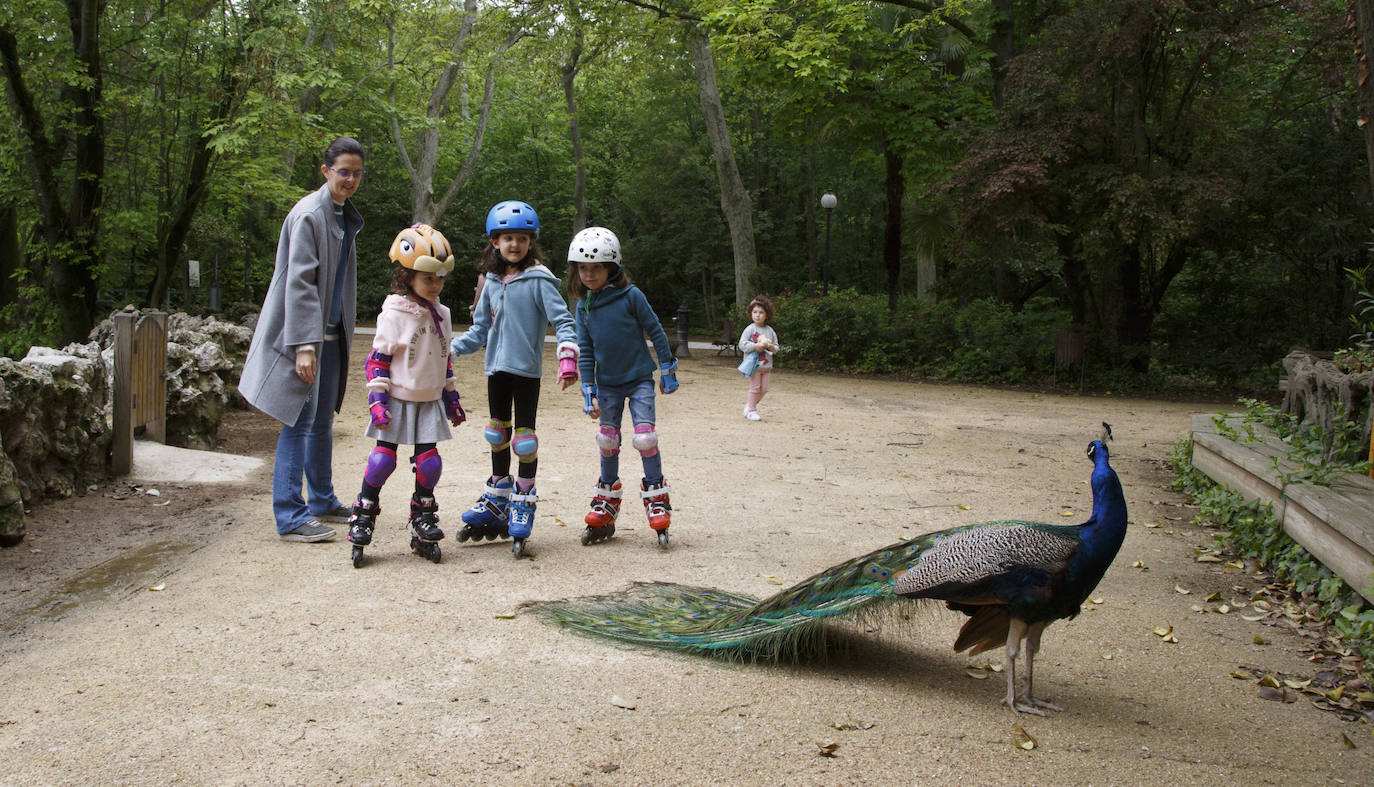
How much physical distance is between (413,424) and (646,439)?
1.28 meters

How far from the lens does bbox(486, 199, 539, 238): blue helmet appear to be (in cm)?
Answer: 565

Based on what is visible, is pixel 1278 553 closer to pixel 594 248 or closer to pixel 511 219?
pixel 594 248

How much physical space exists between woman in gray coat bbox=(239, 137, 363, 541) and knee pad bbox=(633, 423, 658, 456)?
173 cm

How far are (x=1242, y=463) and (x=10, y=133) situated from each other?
14.1 metres

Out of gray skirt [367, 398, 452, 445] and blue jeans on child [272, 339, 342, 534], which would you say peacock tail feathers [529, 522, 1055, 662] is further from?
blue jeans on child [272, 339, 342, 534]

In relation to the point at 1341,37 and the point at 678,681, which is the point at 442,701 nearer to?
the point at 678,681

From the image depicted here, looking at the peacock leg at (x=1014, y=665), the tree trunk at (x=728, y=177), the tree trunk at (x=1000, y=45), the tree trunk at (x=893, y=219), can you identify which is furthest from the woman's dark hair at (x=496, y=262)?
the tree trunk at (x=728, y=177)

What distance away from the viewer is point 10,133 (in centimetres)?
1274

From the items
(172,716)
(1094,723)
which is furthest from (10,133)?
(1094,723)

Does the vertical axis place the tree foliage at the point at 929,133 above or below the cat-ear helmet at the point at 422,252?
above

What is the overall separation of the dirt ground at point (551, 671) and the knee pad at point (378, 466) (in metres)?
0.46

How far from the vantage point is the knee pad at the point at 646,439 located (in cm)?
577

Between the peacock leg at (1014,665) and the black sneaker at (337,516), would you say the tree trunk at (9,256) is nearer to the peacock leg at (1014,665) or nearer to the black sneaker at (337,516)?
the black sneaker at (337,516)

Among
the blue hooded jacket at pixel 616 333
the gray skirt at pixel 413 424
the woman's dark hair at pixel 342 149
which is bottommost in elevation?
the gray skirt at pixel 413 424
